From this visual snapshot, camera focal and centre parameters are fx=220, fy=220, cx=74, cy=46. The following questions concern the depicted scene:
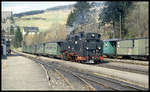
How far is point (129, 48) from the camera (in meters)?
29.0

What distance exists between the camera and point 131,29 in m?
50.0

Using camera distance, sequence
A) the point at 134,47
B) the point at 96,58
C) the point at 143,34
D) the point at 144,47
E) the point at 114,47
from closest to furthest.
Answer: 1. the point at 96,58
2. the point at 144,47
3. the point at 134,47
4. the point at 114,47
5. the point at 143,34

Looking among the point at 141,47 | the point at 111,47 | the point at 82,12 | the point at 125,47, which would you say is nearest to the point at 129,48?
the point at 125,47

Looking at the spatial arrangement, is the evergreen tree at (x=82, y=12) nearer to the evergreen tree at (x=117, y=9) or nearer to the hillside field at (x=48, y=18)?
the evergreen tree at (x=117, y=9)

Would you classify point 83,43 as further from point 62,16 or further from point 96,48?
point 62,16

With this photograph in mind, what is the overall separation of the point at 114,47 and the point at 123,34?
709 inches

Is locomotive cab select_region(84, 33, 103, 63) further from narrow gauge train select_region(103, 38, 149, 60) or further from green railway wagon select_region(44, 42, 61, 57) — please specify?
green railway wagon select_region(44, 42, 61, 57)

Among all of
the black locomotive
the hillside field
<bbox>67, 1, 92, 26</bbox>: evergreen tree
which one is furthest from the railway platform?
the hillside field

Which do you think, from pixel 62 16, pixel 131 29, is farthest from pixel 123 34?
pixel 62 16

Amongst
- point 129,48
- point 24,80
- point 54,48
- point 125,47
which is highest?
point 125,47

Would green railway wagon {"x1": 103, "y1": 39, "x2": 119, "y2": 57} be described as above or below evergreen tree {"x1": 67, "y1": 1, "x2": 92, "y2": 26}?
below

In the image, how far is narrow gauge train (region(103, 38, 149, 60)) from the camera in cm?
2628

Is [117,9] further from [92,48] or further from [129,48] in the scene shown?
[92,48]

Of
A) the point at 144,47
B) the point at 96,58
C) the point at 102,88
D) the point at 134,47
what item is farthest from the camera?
the point at 134,47
